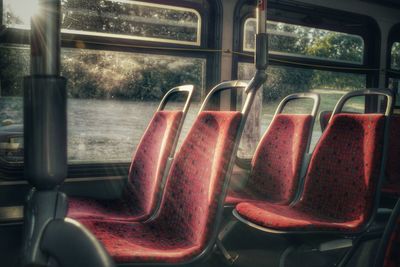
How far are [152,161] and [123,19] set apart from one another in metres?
1.00

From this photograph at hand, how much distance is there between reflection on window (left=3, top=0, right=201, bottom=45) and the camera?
2441 millimetres

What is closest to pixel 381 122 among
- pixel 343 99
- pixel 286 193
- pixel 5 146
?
pixel 343 99

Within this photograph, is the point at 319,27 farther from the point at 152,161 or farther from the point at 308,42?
the point at 152,161

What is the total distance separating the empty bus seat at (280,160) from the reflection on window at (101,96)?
649mm

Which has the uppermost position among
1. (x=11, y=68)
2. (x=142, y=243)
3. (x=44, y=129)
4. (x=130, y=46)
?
(x=130, y=46)

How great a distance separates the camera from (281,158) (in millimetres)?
2658

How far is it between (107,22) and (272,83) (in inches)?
51.7

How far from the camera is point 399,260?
619 millimetres

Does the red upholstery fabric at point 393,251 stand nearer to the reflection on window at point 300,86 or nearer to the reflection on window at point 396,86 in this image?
the reflection on window at point 300,86

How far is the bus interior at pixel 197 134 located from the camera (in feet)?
1.79

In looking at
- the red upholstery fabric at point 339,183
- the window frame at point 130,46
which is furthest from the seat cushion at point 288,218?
the window frame at point 130,46

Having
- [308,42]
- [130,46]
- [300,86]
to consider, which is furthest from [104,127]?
[308,42]

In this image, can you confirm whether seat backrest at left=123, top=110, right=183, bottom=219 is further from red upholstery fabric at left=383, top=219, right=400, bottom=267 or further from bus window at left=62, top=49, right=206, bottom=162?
red upholstery fabric at left=383, top=219, right=400, bottom=267

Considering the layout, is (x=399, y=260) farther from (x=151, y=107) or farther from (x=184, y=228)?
(x=151, y=107)
